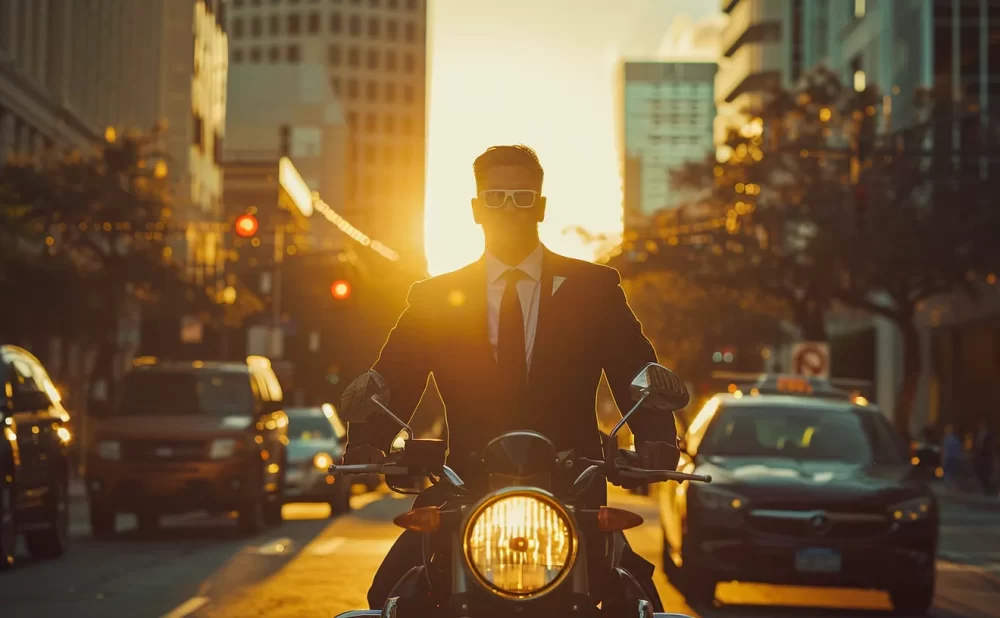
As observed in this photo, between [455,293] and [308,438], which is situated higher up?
[455,293]

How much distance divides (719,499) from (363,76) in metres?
153

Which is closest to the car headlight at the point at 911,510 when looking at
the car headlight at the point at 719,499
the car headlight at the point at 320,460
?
the car headlight at the point at 719,499

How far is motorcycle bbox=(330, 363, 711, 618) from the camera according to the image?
4.00 m

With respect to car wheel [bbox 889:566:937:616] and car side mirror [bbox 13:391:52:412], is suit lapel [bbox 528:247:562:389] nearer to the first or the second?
car wheel [bbox 889:566:937:616]

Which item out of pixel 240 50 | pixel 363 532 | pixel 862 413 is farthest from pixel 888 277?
pixel 240 50

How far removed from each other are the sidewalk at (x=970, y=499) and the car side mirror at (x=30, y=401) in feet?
65.9

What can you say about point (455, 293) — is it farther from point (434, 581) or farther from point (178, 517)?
point (178, 517)

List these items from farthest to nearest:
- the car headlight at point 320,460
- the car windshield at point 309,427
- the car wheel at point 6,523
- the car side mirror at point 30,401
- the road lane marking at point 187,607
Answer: the car windshield at point 309,427
the car headlight at point 320,460
the car side mirror at point 30,401
the car wheel at point 6,523
the road lane marking at point 187,607

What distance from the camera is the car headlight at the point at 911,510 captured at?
12195 mm

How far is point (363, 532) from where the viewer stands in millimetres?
20203

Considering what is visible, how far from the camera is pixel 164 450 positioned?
1988cm

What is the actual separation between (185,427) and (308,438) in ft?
25.3

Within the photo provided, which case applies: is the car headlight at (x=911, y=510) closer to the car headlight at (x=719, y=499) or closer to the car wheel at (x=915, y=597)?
the car wheel at (x=915, y=597)

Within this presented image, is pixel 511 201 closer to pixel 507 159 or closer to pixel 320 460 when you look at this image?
pixel 507 159
